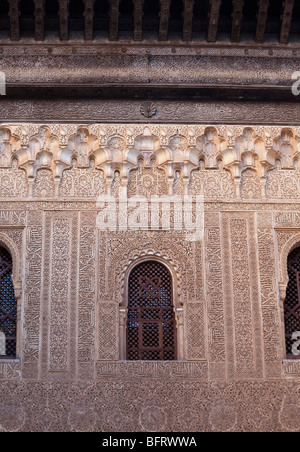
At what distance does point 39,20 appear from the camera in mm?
7020

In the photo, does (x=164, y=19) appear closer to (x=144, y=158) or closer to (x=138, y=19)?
(x=138, y=19)

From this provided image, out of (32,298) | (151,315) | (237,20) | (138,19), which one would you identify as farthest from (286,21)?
(32,298)

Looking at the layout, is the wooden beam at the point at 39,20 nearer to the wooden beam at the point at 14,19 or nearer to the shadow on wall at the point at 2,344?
the wooden beam at the point at 14,19

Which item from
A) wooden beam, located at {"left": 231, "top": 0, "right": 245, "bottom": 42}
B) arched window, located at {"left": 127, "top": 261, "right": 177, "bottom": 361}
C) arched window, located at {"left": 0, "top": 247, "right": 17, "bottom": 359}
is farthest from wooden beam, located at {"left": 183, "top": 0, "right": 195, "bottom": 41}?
arched window, located at {"left": 0, "top": 247, "right": 17, "bottom": 359}

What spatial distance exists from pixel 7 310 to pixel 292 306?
8.58ft

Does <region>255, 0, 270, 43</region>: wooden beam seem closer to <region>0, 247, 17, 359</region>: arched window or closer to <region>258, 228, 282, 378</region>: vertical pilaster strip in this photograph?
<region>258, 228, 282, 378</region>: vertical pilaster strip

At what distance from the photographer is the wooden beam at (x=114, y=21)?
693cm

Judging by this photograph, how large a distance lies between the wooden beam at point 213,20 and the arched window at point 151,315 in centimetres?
221

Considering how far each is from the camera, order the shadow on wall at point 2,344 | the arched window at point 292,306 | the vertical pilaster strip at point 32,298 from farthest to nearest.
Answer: the arched window at point 292,306 < the shadow on wall at point 2,344 < the vertical pilaster strip at point 32,298

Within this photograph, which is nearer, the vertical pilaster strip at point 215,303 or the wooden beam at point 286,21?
the vertical pilaster strip at point 215,303

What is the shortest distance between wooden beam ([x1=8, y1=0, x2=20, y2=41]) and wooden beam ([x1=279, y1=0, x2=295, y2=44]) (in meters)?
2.47

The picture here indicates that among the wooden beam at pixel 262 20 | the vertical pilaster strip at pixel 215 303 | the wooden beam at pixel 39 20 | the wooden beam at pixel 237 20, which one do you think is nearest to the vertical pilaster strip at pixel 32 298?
the vertical pilaster strip at pixel 215 303

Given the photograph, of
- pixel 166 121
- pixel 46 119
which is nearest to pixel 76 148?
pixel 46 119

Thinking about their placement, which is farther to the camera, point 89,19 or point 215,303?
point 89,19
